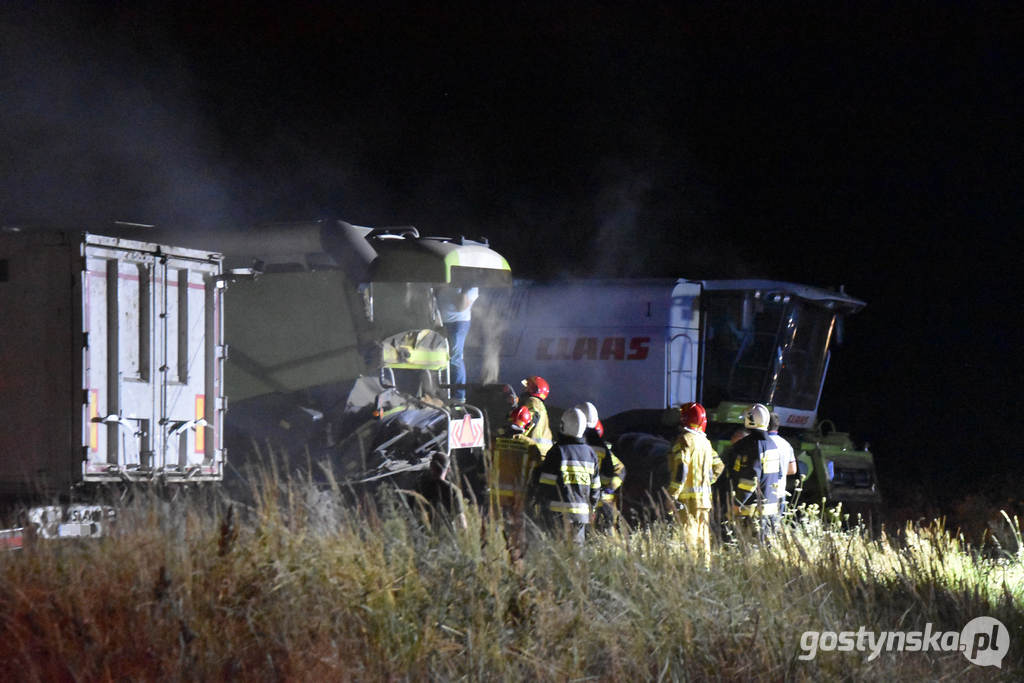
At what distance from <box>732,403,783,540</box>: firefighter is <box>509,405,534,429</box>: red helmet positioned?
185 centimetres

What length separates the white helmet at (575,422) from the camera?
8.75 m

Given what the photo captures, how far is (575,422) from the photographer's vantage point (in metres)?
8.77

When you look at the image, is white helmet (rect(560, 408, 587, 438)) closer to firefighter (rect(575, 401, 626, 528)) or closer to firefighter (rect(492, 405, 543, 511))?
firefighter (rect(575, 401, 626, 528))

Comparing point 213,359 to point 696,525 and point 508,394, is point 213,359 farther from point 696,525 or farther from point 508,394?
point 508,394

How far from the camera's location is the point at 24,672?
5113 mm

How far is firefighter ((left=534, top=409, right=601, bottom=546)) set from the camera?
344 inches

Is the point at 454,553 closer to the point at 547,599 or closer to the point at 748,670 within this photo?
the point at 547,599

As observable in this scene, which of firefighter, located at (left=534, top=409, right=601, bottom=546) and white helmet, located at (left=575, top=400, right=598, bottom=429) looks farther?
white helmet, located at (left=575, top=400, right=598, bottom=429)

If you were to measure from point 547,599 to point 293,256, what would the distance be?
6834 mm

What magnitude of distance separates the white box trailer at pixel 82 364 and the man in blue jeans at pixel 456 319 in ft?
12.9

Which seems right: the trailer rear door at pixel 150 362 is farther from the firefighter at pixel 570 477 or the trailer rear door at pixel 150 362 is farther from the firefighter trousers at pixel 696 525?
the firefighter trousers at pixel 696 525

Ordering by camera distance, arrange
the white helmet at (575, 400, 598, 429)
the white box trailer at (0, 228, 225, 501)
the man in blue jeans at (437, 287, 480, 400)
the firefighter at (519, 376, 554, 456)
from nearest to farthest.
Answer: the white box trailer at (0, 228, 225, 501), the white helmet at (575, 400, 598, 429), the firefighter at (519, 376, 554, 456), the man in blue jeans at (437, 287, 480, 400)

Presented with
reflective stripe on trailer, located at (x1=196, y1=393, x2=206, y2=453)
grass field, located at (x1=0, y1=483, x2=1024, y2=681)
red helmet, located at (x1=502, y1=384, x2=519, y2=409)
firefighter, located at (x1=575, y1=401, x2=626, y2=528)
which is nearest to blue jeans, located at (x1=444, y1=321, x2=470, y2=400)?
red helmet, located at (x1=502, y1=384, x2=519, y2=409)

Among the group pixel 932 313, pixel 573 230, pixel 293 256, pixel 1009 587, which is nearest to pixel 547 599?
pixel 1009 587
